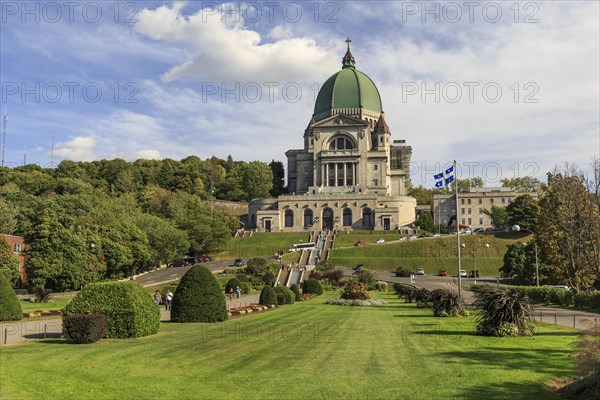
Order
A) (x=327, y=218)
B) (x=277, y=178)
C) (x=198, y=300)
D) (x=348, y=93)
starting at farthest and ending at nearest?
(x=277, y=178) → (x=348, y=93) → (x=327, y=218) → (x=198, y=300)

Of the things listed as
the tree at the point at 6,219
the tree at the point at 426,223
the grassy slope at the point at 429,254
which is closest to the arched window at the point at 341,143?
the tree at the point at 426,223

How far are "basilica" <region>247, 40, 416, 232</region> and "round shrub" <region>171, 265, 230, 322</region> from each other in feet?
279

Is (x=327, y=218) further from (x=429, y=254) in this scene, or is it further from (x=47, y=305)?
(x=47, y=305)

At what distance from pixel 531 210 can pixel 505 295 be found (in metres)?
80.3

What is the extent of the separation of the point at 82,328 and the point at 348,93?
396 ft

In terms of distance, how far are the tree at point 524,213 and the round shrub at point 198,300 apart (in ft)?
255

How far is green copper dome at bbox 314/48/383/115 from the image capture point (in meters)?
135

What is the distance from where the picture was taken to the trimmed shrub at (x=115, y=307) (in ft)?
71.3

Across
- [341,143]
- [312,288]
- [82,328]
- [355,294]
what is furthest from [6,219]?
[341,143]

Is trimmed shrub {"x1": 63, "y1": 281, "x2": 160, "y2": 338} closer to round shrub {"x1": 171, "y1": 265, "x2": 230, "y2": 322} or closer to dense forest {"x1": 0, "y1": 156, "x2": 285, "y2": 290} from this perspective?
round shrub {"x1": 171, "y1": 265, "x2": 230, "y2": 322}

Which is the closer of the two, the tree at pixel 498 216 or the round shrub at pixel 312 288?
the round shrub at pixel 312 288

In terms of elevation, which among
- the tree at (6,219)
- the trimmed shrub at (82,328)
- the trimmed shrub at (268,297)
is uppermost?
the tree at (6,219)

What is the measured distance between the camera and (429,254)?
87.6 m

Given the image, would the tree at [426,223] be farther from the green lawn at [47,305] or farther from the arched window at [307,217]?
the green lawn at [47,305]
